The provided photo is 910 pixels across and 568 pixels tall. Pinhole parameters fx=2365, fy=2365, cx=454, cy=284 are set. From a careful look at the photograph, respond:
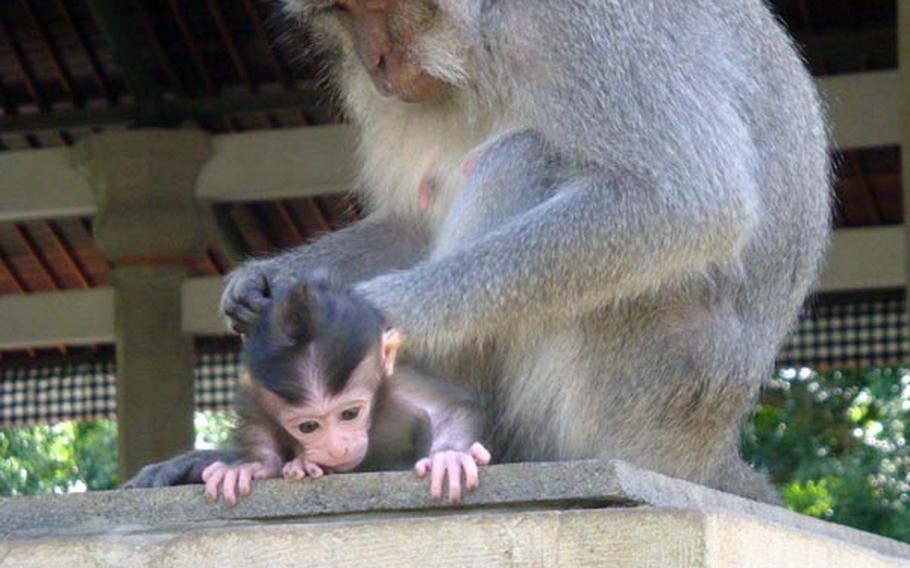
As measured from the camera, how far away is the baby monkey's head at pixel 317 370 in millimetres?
5539

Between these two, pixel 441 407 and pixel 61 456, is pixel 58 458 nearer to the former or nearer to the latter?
pixel 61 456

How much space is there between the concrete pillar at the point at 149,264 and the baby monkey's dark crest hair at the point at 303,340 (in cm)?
625

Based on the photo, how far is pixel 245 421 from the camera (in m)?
5.77

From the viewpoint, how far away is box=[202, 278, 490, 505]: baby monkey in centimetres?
554

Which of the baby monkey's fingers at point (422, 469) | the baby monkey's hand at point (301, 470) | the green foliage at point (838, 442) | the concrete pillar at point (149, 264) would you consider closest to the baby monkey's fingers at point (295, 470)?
the baby monkey's hand at point (301, 470)

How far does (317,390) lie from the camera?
5535 millimetres

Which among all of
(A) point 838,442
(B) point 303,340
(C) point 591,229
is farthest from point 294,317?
(A) point 838,442

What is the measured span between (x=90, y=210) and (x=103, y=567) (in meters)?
7.73

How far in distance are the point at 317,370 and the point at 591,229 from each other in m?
0.88

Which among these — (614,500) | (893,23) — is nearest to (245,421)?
(614,500)

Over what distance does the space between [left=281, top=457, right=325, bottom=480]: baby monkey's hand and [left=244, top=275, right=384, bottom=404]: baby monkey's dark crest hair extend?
0.19 metres

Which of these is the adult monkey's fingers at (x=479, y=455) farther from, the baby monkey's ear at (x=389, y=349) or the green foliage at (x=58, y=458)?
the green foliage at (x=58, y=458)

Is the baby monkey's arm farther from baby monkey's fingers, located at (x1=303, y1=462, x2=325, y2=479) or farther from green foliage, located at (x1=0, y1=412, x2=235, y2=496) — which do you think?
green foliage, located at (x1=0, y1=412, x2=235, y2=496)

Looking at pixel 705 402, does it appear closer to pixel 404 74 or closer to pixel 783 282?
pixel 783 282
